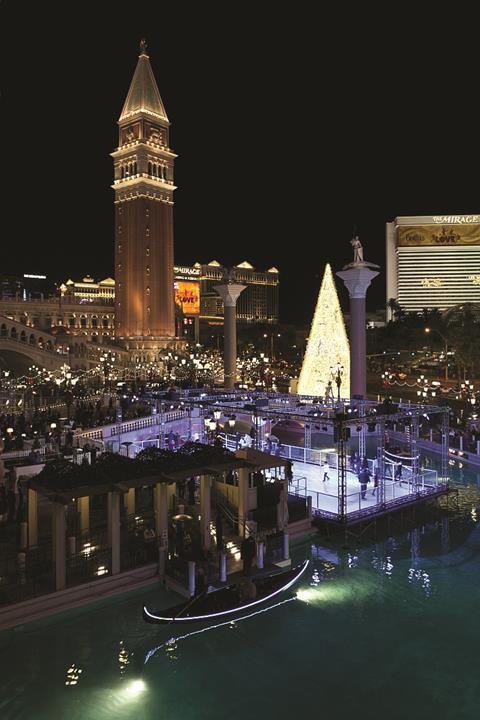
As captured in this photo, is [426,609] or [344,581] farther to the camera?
[344,581]

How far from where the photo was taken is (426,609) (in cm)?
1323

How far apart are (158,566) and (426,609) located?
6222 millimetres

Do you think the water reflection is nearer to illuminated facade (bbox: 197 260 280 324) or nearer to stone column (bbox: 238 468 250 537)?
stone column (bbox: 238 468 250 537)

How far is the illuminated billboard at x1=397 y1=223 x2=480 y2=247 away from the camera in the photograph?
125 m

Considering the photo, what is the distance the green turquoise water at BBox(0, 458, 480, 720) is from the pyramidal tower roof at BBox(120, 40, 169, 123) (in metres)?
93.0

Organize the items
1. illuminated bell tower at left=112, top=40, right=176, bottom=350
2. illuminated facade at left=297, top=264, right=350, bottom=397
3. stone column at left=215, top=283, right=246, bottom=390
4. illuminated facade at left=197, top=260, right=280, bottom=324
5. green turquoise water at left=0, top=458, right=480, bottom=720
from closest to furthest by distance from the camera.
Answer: green turquoise water at left=0, top=458, right=480, bottom=720
illuminated facade at left=297, top=264, right=350, bottom=397
stone column at left=215, top=283, right=246, bottom=390
illuminated bell tower at left=112, top=40, right=176, bottom=350
illuminated facade at left=197, top=260, right=280, bottom=324

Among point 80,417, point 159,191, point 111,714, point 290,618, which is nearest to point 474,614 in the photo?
point 290,618

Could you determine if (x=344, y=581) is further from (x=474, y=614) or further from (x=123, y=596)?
(x=123, y=596)

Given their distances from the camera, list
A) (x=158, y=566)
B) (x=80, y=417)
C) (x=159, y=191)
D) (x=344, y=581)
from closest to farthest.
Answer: (x=158, y=566)
(x=344, y=581)
(x=80, y=417)
(x=159, y=191)

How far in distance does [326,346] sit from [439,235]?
340 feet

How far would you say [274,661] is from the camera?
433 inches

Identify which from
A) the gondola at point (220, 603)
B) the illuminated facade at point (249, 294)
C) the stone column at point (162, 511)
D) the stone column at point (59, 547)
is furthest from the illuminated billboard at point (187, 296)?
the stone column at point (59, 547)

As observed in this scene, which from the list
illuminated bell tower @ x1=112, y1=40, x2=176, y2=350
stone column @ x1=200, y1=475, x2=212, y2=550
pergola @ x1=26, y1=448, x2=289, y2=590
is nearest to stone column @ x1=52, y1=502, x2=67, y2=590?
pergola @ x1=26, y1=448, x2=289, y2=590

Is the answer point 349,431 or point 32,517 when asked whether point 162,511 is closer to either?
point 32,517
